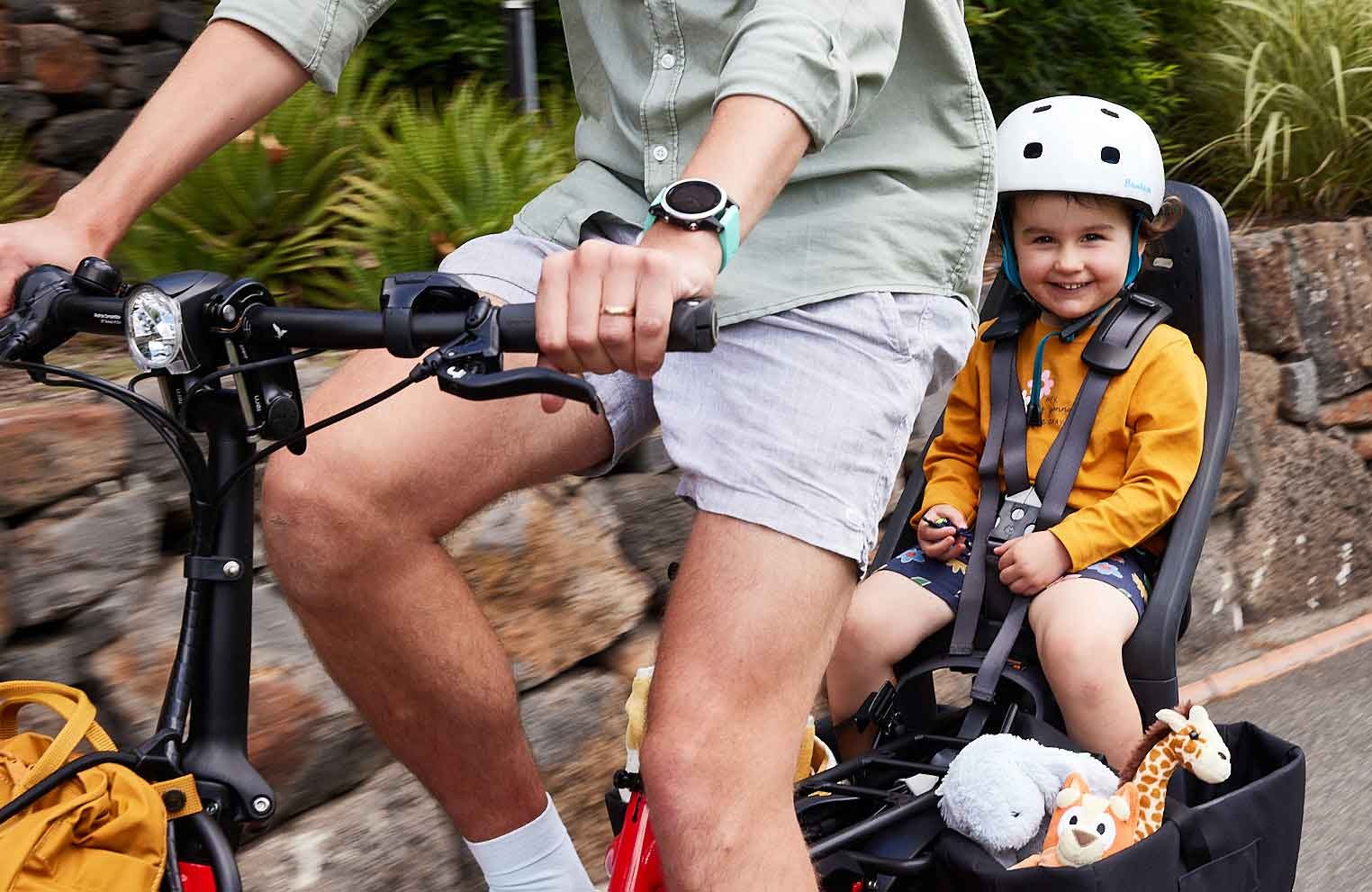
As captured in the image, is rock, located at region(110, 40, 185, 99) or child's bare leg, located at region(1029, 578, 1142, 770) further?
rock, located at region(110, 40, 185, 99)

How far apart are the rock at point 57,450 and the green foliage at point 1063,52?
357cm

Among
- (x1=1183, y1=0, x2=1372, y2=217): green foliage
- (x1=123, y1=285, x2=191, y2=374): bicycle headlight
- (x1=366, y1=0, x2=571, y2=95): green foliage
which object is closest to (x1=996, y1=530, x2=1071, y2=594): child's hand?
(x1=123, y1=285, x2=191, y2=374): bicycle headlight

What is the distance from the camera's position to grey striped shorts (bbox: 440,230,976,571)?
1813 millimetres

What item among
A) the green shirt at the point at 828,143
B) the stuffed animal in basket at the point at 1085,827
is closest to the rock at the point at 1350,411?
the stuffed animal in basket at the point at 1085,827

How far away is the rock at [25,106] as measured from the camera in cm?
422

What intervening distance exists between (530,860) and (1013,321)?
140 cm

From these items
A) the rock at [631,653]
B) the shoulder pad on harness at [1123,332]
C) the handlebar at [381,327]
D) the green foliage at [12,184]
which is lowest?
the rock at [631,653]

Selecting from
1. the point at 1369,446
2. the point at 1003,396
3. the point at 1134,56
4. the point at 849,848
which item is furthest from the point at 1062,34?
the point at 849,848

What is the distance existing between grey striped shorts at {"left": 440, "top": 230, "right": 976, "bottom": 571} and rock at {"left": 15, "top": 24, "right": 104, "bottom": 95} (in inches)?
123

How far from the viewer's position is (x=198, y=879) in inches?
57.5

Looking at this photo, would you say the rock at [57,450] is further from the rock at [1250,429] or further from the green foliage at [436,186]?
the rock at [1250,429]

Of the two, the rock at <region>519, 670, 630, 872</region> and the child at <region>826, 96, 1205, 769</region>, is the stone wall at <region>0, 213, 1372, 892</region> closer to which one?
the rock at <region>519, 670, 630, 872</region>

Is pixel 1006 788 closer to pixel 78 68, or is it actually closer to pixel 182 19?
pixel 78 68

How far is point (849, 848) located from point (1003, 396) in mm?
970
